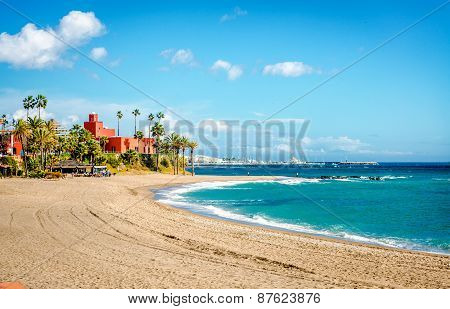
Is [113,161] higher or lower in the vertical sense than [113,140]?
lower

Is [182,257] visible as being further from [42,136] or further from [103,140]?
[103,140]

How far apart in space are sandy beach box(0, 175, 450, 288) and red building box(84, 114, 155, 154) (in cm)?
5898

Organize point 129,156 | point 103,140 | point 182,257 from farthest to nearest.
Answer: point 129,156 < point 103,140 < point 182,257

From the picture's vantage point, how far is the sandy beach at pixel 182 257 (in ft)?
34.0

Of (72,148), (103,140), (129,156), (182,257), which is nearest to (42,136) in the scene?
(72,148)

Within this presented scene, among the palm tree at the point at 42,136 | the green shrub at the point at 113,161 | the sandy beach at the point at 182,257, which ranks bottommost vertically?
the sandy beach at the point at 182,257

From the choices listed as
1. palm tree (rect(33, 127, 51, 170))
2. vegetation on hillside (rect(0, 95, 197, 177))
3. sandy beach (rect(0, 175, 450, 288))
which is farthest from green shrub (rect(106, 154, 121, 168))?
sandy beach (rect(0, 175, 450, 288))

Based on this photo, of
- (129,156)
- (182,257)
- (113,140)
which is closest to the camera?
(182,257)

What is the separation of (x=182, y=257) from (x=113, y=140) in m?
72.7

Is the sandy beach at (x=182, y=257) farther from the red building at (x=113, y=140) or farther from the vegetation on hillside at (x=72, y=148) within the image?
the red building at (x=113, y=140)

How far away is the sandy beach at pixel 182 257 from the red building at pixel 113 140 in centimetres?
5898

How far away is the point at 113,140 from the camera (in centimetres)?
8169

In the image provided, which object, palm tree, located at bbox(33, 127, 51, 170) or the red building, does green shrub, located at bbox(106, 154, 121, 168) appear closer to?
the red building

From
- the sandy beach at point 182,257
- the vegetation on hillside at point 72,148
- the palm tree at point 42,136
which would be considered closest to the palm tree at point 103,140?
the vegetation on hillside at point 72,148
